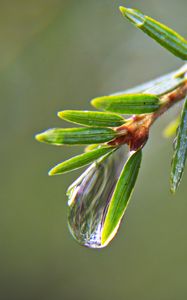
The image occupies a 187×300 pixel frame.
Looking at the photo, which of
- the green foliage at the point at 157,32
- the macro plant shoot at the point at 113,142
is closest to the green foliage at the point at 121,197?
the macro plant shoot at the point at 113,142

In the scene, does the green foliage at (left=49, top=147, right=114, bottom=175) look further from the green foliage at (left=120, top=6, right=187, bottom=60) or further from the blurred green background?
the blurred green background

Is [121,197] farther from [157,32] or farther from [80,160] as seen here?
[157,32]

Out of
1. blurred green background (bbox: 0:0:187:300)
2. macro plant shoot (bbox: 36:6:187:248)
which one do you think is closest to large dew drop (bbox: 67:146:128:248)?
macro plant shoot (bbox: 36:6:187:248)

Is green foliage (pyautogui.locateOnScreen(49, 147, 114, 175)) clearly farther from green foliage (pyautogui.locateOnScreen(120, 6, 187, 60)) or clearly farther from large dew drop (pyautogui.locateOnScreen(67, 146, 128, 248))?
green foliage (pyautogui.locateOnScreen(120, 6, 187, 60))

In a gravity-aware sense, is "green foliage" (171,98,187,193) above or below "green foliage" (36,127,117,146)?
below

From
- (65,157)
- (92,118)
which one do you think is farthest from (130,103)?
(65,157)

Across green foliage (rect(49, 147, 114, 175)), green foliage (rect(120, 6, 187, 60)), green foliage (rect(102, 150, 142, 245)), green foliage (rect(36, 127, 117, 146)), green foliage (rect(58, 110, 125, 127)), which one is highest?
green foliage (rect(120, 6, 187, 60))

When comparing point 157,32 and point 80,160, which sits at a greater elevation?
point 157,32

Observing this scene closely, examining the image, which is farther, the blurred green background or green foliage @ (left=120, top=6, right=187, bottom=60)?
the blurred green background
